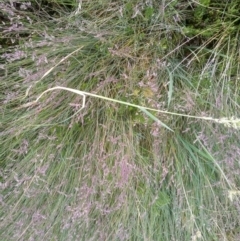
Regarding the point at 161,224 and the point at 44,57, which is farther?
the point at 161,224

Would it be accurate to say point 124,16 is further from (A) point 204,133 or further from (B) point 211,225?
(B) point 211,225

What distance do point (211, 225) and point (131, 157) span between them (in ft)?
1.09

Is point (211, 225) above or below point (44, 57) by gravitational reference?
below

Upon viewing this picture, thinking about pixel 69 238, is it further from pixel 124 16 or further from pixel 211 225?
pixel 124 16

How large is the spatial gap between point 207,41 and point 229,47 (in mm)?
66

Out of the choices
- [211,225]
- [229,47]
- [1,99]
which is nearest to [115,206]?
[211,225]

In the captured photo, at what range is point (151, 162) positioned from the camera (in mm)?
964

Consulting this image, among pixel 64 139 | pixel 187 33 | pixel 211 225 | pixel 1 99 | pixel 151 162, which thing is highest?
pixel 187 33

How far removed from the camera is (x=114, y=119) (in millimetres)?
930

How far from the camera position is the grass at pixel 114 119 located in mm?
900

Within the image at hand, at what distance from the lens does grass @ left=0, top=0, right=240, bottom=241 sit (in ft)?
2.95

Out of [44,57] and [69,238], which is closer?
[44,57]

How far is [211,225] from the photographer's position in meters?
1.00

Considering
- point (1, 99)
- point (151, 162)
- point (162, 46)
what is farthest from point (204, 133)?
point (1, 99)
